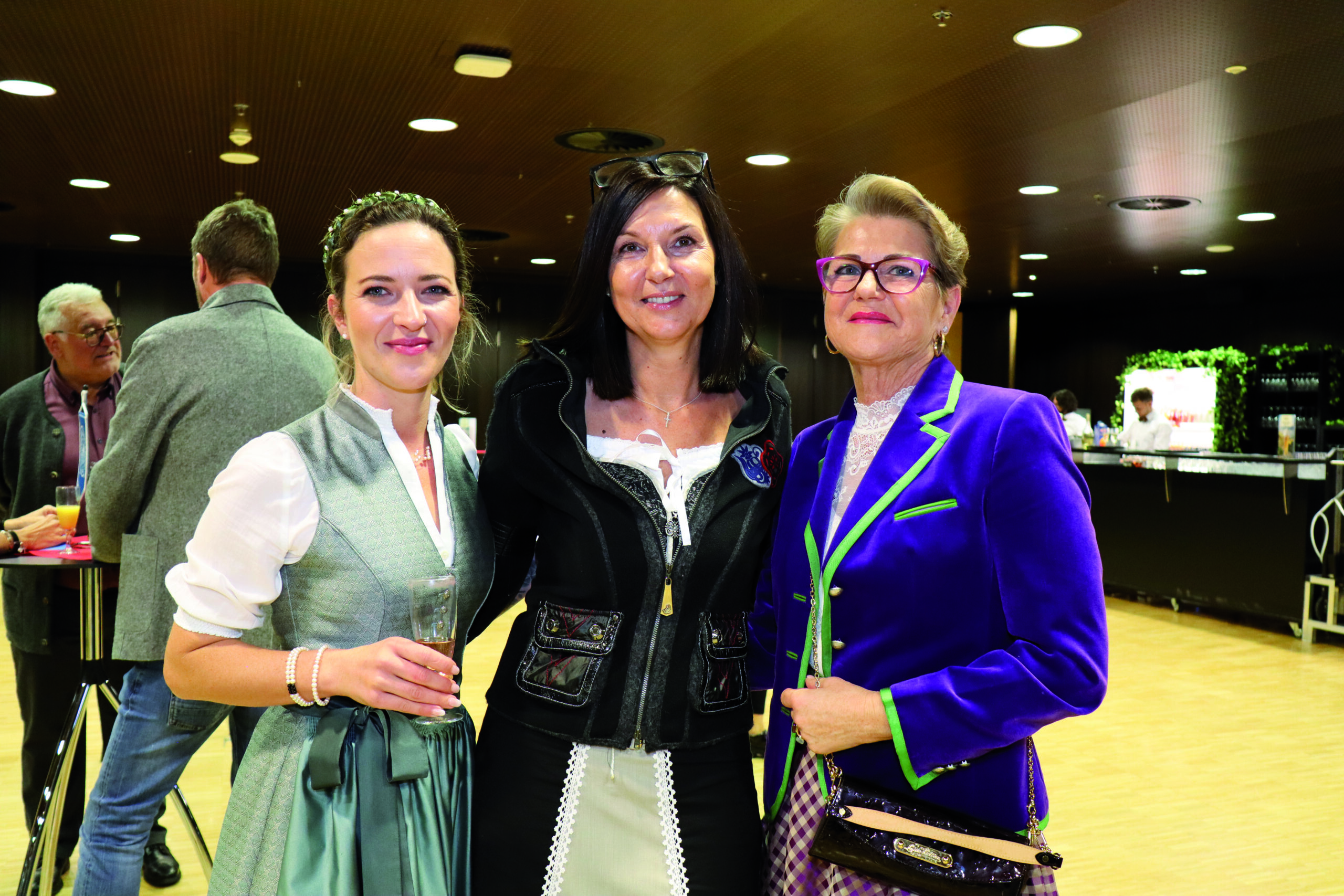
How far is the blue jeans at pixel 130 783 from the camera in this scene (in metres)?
2.56

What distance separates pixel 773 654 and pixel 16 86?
5990 mm

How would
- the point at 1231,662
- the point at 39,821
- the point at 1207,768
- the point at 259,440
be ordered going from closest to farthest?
the point at 259,440, the point at 39,821, the point at 1207,768, the point at 1231,662

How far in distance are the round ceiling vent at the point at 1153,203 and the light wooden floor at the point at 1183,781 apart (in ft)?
13.0

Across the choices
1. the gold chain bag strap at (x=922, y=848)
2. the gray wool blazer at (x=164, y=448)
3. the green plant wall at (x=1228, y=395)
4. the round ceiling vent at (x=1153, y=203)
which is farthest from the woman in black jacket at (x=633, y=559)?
the green plant wall at (x=1228, y=395)

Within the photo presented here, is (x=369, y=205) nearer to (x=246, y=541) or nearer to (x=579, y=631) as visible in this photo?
(x=246, y=541)

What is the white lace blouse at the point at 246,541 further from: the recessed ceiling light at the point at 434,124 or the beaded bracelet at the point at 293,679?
the recessed ceiling light at the point at 434,124

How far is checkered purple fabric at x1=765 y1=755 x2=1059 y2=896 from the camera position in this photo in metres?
1.46

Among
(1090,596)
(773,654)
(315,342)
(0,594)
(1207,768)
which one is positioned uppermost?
(315,342)

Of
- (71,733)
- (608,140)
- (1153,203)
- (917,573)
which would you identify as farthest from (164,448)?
(1153,203)

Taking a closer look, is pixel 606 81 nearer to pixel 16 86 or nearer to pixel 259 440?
pixel 16 86

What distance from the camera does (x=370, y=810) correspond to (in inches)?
56.3

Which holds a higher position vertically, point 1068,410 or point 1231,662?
point 1068,410

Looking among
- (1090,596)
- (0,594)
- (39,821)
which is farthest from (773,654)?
(0,594)

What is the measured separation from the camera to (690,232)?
5.88ft
